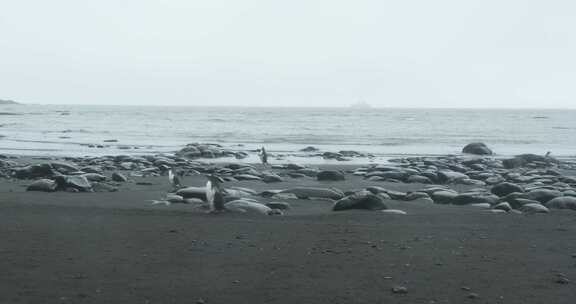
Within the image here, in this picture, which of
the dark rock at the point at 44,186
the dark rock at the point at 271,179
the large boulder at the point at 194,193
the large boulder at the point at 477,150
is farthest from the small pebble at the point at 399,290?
the large boulder at the point at 477,150

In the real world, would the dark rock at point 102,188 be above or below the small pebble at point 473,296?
below

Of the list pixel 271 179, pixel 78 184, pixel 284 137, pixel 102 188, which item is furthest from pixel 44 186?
pixel 284 137

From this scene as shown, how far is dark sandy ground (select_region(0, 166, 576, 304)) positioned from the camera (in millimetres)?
5617

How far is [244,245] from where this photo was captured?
762cm

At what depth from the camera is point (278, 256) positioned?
278 inches

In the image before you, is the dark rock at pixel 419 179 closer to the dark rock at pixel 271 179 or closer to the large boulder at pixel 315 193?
the dark rock at pixel 271 179

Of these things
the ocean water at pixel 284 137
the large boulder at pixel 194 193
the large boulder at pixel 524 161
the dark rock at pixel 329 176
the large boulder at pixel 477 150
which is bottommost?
the ocean water at pixel 284 137

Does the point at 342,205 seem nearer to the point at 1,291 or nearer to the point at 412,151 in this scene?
the point at 1,291

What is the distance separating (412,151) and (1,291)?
101 ft

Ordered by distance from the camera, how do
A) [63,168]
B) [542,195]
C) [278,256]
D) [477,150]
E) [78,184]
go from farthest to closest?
[477,150] < [63,168] < [78,184] < [542,195] < [278,256]

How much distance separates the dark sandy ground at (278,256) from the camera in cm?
562

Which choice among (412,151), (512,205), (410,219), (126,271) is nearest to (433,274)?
(126,271)

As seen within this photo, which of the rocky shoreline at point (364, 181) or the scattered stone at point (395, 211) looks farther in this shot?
the rocky shoreline at point (364, 181)

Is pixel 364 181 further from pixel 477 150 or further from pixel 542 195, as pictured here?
pixel 477 150
